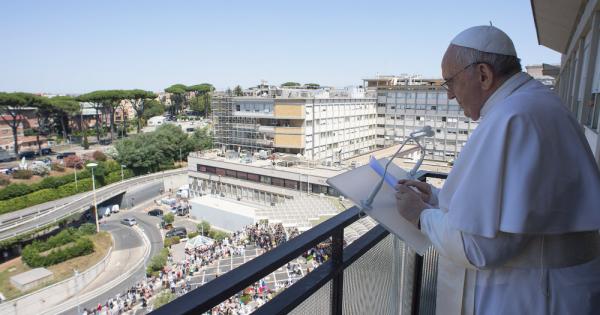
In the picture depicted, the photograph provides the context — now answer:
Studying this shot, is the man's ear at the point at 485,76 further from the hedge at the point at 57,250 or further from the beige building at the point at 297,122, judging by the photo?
the beige building at the point at 297,122

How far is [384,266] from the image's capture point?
1691 millimetres

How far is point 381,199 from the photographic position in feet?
3.83

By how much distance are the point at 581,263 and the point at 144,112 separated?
182ft

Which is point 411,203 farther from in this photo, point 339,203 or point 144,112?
point 144,112

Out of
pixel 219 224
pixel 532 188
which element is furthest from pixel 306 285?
pixel 219 224

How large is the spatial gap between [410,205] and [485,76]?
1.25ft

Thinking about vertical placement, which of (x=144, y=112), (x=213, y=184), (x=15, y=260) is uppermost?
(x=144, y=112)

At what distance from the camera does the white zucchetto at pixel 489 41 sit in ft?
3.05

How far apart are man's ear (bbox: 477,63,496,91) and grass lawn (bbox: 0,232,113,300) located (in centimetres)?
1688

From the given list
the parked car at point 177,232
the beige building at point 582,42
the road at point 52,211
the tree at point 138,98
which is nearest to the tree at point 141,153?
the road at point 52,211

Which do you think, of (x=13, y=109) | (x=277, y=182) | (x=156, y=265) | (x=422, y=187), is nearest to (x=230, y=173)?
(x=277, y=182)

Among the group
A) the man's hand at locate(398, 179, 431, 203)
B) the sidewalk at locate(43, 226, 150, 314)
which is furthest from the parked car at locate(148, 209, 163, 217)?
the man's hand at locate(398, 179, 431, 203)

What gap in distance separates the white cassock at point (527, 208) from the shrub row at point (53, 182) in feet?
85.3

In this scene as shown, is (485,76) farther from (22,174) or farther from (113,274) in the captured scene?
(22,174)
